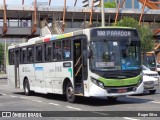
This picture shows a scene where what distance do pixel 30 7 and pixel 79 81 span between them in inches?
1989

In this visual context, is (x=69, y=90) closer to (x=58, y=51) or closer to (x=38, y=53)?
(x=58, y=51)

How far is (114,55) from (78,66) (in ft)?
5.78

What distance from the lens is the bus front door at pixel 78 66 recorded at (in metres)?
16.9

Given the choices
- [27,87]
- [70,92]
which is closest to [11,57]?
[27,87]

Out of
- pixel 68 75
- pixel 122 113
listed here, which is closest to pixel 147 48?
pixel 68 75

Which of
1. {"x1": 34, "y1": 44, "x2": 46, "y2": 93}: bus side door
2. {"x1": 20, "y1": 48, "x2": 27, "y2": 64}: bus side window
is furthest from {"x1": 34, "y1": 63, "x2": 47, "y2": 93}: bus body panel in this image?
{"x1": 20, "y1": 48, "x2": 27, "y2": 64}: bus side window

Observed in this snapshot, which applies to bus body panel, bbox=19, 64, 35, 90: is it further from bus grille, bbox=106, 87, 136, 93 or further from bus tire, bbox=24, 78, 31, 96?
bus grille, bbox=106, 87, 136, 93

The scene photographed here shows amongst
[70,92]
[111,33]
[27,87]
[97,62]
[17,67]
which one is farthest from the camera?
[17,67]

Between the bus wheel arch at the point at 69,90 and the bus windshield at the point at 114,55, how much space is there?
2.02 meters

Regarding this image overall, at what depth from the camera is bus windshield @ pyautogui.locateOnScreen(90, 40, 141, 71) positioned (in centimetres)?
1598

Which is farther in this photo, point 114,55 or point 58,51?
point 58,51

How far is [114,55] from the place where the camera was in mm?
16109

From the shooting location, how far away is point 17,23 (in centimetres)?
Answer: 6731

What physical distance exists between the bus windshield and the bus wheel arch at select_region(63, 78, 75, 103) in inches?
79.4
